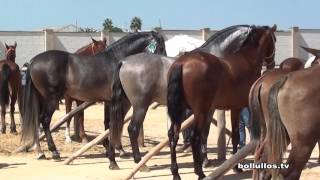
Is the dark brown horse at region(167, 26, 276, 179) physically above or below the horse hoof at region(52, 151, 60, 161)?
above

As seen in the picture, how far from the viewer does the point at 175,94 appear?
25.1ft

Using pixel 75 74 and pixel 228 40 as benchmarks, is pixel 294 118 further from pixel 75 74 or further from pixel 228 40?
pixel 75 74

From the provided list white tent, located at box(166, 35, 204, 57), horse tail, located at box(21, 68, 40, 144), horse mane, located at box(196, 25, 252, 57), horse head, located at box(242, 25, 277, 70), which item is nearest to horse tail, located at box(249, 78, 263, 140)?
horse head, located at box(242, 25, 277, 70)

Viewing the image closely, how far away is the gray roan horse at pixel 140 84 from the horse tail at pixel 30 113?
2.24 meters

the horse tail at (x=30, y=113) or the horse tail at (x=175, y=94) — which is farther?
the horse tail at (x=30, y=113)

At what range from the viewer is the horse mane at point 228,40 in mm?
9328

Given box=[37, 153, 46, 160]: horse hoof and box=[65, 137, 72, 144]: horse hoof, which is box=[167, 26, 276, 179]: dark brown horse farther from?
box=[65, 137, 72, 144]: horse hoof

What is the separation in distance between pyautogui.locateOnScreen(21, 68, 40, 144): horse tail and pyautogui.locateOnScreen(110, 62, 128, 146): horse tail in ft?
7.55

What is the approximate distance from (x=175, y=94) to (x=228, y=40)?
89.3 inches

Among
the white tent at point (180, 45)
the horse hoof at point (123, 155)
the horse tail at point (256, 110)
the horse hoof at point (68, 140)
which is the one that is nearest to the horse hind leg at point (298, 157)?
the horse tail at point (256, 110)

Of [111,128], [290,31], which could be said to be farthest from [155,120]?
[290,31]

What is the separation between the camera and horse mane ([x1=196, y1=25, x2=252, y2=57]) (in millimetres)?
9328

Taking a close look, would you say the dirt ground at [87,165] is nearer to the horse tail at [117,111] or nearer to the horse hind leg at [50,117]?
the horse hind leg at [50,117]

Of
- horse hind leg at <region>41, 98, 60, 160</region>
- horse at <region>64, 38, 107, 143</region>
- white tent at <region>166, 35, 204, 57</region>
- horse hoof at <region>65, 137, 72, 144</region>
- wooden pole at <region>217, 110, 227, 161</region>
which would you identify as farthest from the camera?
white tent at <region>166, 35, 204, 57</region>
